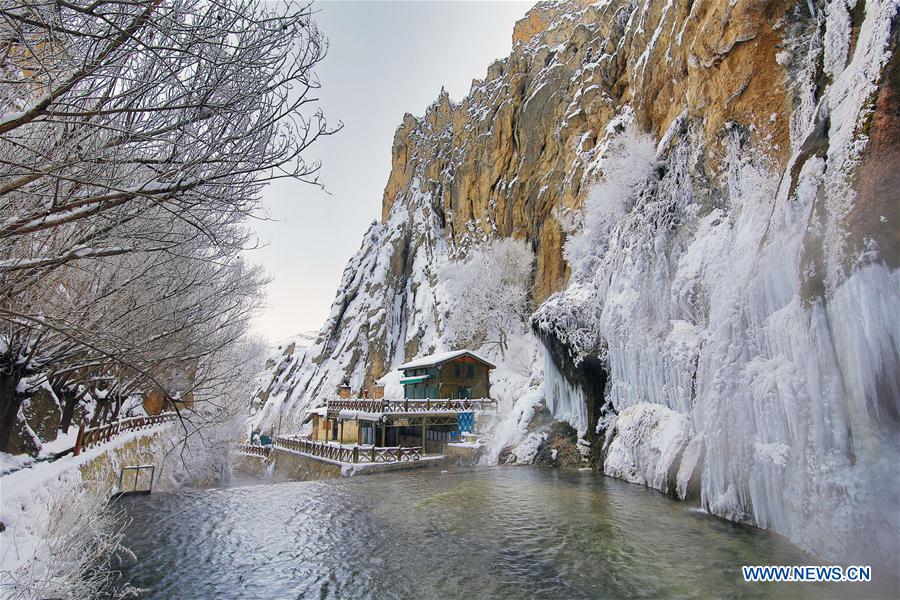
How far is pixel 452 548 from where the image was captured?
9.21 m

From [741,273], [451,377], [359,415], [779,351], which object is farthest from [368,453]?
[779,351]

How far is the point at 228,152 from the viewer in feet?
15.1

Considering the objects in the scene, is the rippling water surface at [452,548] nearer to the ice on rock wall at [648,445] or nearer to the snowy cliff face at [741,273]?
the ice on rock wall at [648,445]

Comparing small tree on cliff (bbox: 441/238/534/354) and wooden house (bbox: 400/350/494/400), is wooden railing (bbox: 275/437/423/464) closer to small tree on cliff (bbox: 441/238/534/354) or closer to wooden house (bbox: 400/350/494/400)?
wooden house (bbox: 400/350/494/400)

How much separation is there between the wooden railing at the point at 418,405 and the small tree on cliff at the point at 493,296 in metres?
13.5

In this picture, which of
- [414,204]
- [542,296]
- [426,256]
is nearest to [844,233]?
[542,296]

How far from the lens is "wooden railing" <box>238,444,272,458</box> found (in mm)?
38403

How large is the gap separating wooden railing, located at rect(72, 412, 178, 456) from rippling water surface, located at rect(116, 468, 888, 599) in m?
2.96

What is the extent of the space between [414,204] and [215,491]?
193ft

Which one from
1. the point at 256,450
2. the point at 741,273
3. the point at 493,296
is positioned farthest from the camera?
the point at 493,296

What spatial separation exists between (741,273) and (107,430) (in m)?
22.4

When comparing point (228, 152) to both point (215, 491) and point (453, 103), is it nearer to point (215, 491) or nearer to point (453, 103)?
point (215, 491)

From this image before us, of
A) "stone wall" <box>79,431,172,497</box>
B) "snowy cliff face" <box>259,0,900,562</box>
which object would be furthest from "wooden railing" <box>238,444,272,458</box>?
"snowy cliff face" <box>259,0,900,562</box>

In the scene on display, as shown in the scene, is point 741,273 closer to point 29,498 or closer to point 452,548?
point 452,548
